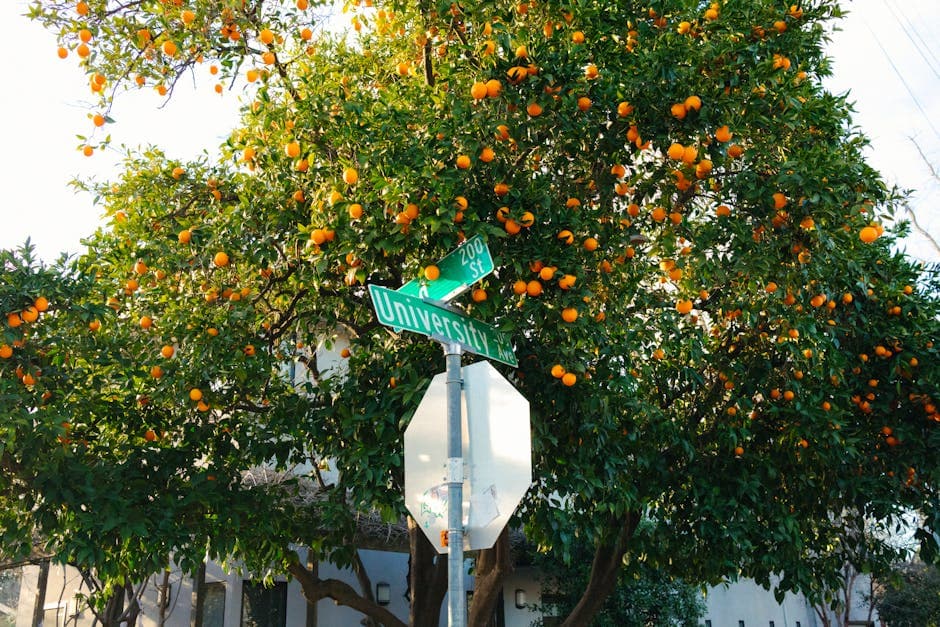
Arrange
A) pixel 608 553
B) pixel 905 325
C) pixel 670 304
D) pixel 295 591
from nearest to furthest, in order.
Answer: pixel 670 304 < pixel 905 325 < pixel 608 553 < pixel 295 591

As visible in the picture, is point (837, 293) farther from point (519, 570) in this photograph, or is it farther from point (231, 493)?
point (519, 570)

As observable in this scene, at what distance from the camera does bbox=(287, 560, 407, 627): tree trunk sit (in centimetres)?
904

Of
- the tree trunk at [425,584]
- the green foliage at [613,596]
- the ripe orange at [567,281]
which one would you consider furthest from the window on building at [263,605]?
the ripe orange at [567,281]

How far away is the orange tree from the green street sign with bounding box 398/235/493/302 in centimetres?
153

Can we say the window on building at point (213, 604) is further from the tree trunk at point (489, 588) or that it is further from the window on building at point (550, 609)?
the tree trunk at point (489, 588)

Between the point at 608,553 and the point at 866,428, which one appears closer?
the point at 866,428

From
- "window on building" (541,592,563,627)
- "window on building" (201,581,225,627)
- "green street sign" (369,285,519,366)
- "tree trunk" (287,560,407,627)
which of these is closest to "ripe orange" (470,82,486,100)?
"green street sign" (369,285,519,366)

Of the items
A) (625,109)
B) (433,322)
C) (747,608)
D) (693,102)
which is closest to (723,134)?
(693,102)

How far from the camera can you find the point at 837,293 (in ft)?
28.0

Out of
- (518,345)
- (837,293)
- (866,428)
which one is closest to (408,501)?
(518,345)

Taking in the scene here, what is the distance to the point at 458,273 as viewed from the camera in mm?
4465

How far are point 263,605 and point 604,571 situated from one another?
6.66 meters

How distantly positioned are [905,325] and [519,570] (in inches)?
393

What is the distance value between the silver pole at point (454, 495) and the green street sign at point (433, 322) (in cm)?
11
